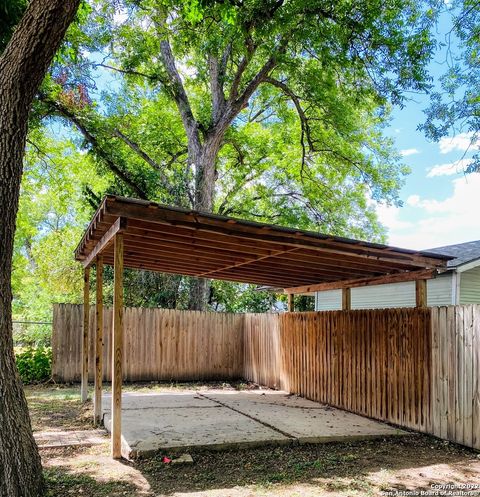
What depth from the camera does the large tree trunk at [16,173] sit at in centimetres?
344

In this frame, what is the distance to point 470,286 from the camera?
12281 mm

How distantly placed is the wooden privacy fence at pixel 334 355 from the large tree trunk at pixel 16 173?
4.39 m

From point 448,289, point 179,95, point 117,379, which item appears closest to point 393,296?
point 448,289

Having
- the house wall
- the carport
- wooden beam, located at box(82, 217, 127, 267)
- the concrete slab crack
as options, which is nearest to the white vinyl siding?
the house wall

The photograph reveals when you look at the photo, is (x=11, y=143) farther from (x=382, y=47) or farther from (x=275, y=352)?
(x=382, y=47)

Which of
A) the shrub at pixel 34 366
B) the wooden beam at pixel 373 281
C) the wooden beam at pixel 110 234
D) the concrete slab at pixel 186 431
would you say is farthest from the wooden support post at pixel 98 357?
the shrub at pixel 34 366

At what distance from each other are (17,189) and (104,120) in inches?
438

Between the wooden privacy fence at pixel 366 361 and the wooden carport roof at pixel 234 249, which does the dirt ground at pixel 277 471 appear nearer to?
the wooden privacy fence at pixel 366 361

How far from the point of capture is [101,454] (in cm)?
494

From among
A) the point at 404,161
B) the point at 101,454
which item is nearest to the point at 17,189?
the point at 101,454

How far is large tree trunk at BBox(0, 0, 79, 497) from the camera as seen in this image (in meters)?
3.44

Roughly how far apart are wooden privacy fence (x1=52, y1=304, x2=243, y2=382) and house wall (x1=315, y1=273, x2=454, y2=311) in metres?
4.60

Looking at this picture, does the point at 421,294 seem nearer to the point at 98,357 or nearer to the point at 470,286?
the point at 98,357

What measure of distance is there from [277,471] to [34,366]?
7.44 metres
